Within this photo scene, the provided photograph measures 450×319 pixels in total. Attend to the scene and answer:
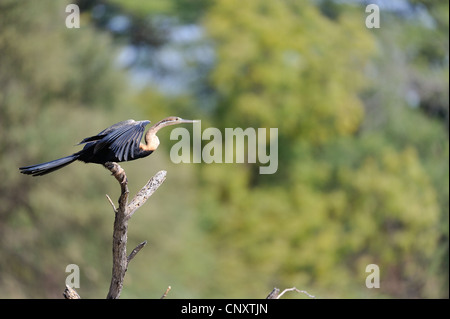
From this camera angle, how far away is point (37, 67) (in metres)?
13.1

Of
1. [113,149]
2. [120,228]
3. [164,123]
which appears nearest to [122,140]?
[113,149]

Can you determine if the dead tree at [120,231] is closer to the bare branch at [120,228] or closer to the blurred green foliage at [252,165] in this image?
the bare branch at [120,228]

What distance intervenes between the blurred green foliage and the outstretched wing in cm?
935

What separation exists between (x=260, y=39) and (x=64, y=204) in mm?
9664

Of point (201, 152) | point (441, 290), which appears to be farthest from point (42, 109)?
point (441, 290)

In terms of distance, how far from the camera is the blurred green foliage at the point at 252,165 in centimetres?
1294

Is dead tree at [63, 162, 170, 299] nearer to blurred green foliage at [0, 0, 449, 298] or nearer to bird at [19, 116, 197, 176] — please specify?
bird at [19, 116, 197, 176]

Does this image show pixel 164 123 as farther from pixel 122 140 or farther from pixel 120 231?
pixel 120 231

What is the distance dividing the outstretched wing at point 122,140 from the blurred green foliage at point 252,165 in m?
9.35

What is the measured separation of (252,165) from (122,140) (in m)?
17.7

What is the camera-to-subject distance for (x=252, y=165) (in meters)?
20.9

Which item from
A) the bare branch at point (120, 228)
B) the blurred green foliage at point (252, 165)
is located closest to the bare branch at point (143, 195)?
the bare branch at point (120, 228)
